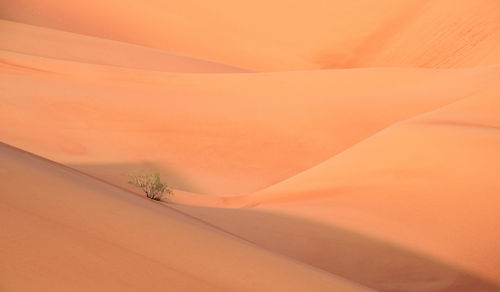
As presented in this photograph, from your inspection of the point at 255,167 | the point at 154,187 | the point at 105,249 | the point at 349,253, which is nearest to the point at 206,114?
the point at 255,167

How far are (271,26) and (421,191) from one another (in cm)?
2405

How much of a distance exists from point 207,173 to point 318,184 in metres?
3.45

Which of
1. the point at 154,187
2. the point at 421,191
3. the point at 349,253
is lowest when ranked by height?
the point at 349,253

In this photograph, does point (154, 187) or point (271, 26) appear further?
point (271, 26)

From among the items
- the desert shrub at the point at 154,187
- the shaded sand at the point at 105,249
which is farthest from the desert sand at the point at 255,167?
the desert shrub at the point at 154,187

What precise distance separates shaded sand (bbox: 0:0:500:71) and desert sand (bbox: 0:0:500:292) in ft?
1.01

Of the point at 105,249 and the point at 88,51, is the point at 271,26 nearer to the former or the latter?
the point at 88,51

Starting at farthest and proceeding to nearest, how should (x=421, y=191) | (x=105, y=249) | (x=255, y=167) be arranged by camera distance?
(x=255, y=167) < (x=421, y=191) < (x=105, y=249)

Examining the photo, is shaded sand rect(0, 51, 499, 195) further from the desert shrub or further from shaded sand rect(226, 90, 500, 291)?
shaded sand rect(226, 90, 500, 291)

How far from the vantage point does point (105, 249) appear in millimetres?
2848

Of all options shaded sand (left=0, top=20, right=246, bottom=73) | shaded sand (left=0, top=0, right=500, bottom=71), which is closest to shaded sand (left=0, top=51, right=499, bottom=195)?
shaded sand (left=0, top=20, right=246, bottom=73)

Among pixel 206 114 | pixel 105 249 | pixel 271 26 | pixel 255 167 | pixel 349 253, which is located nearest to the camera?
pixel 105 249

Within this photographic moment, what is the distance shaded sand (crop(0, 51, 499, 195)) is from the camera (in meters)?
10.1

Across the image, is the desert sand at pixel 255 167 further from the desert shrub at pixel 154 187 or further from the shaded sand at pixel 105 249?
the desert shrub at pixel 154 187
